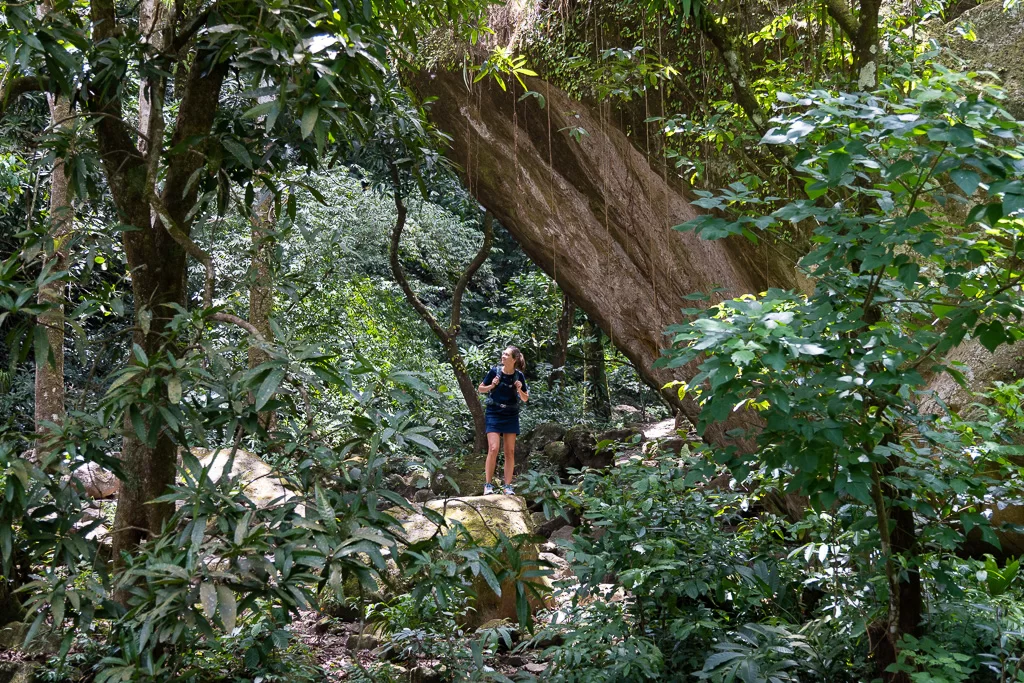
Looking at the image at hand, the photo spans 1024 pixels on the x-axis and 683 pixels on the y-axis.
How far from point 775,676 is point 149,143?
9.16ft

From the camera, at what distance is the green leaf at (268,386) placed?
1895 mm

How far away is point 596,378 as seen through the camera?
11.9 m

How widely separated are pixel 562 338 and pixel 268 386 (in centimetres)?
954

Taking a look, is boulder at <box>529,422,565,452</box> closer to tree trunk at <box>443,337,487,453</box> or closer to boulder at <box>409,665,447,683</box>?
tree trunk at <box>443,337,487,453</box>

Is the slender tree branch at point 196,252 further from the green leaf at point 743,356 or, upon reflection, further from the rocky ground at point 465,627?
the green leaf at point 743,356

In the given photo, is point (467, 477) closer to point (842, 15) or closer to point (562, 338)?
point (562, 338)

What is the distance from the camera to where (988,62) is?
17.8 feet

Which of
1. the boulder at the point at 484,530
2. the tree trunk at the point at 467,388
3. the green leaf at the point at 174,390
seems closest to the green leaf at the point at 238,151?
the green leaf at the point at 174,390

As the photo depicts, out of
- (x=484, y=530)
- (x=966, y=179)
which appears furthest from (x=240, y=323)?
(x=484, y=530)

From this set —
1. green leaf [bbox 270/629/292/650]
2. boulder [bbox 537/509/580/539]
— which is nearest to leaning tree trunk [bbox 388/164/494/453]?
boulder [bbox 537/509/580/539]

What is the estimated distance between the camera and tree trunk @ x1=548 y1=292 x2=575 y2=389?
11172 mm

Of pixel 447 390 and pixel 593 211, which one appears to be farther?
pixel 593 211

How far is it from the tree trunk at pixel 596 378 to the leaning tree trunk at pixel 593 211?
555 centimetres

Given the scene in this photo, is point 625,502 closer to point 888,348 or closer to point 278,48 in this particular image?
point 888,348
